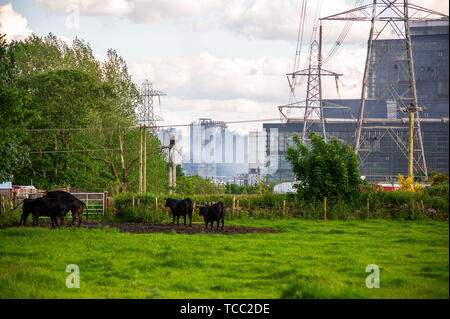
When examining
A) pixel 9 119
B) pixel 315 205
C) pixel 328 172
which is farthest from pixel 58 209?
pixel 328 172

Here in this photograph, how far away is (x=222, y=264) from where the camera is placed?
44.3 feet

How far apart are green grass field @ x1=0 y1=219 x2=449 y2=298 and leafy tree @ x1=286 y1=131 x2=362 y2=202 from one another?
390 inches

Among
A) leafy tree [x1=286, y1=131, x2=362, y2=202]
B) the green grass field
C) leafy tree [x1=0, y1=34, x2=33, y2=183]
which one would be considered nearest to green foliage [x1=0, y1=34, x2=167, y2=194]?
leafy tree [x1=0, y1=34, x2=33, y2=183]

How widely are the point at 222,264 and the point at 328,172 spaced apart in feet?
61.7

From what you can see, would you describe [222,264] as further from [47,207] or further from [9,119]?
[9,119]

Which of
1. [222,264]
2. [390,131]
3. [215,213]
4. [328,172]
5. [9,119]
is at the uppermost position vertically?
[390,131]

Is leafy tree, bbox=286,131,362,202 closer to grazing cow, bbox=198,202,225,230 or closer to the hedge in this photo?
the hedge

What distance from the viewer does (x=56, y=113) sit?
4362cm

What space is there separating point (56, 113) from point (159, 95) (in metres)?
49.2

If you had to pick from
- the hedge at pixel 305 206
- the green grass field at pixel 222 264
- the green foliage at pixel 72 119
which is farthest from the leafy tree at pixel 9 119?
the green grass field at pixel 222 264

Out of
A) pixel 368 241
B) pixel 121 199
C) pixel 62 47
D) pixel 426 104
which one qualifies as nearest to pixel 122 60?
pixel 62 47

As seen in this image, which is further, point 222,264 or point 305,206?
point 305,206

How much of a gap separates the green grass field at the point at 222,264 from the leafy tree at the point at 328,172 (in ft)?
32.5
